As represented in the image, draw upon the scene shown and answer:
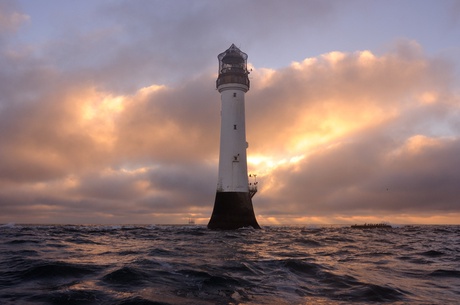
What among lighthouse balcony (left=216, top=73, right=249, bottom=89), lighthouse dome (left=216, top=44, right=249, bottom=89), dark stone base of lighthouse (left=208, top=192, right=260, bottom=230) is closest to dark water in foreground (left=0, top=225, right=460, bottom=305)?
dark stone base of lighthouse (left=208, top=192, right=260, bottom=230)

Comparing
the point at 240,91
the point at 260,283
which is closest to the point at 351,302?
the point at 260,283

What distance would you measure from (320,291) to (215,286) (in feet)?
7.78

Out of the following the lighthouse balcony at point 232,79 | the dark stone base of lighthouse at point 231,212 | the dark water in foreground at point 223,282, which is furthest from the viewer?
the lighthouse balcony at point 232,79

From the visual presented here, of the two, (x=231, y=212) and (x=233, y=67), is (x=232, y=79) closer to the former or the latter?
(x=233, y=67)

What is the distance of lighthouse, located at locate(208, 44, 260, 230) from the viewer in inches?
1551

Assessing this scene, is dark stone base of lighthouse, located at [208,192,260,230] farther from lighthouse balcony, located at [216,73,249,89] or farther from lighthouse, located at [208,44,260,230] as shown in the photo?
lighthouse balcony, located at [216,73,249,89]

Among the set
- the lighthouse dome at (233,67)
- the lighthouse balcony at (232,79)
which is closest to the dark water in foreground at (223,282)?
the lighthouse balcony at (232,79)

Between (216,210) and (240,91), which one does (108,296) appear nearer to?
(216,210)

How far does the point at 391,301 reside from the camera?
7.23 m

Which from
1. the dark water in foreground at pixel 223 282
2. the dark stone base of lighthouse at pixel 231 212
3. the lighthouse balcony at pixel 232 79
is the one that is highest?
the lighthouse balcony at pixel 232 79

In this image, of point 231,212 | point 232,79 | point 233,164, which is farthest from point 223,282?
point 232,79

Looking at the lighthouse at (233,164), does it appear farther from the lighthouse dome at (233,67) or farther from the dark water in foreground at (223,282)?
the dark water in foreground at (223,282)

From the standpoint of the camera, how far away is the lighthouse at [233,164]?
39.4m

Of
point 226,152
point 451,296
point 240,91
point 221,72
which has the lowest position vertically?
point 451,296
